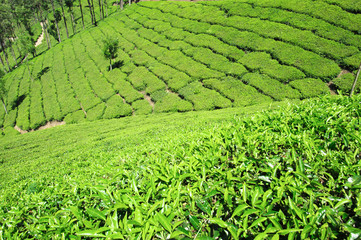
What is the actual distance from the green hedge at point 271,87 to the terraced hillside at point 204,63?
7cm

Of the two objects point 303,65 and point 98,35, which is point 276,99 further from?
point 98,35

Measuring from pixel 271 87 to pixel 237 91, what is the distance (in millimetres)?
2703

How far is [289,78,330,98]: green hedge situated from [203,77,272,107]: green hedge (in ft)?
7.47

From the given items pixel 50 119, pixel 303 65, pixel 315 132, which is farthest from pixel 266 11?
pixel 50 119

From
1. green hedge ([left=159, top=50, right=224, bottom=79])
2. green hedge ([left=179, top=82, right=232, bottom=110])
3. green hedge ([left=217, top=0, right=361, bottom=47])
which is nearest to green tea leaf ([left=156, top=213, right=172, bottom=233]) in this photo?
green hedge ([left=179, top=82, right=232, bottom=110])

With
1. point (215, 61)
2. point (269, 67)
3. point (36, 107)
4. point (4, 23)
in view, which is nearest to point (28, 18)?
point (4, 23)

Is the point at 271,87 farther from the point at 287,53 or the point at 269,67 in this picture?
the point at 287,53

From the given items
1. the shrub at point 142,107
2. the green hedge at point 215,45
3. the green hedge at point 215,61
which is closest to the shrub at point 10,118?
the shrub at point 142,107

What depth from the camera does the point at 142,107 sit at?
66.5ft

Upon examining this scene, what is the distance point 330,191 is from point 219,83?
16928 millimetres

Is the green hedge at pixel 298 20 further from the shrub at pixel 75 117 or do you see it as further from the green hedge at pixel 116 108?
the shrub at pixel 75 117

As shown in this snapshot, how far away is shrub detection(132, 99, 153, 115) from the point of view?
1970cm

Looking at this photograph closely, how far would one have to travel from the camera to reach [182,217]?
65.4 inches

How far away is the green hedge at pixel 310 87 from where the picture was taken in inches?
547
